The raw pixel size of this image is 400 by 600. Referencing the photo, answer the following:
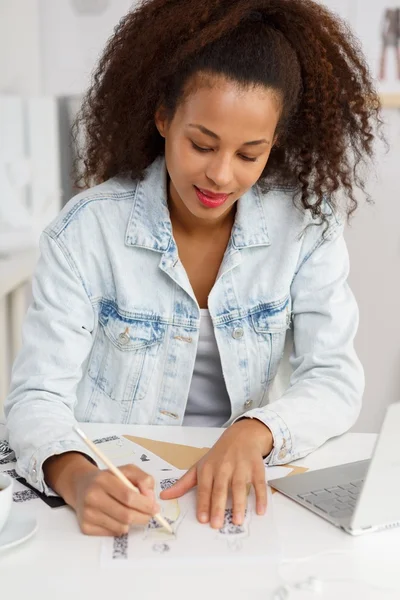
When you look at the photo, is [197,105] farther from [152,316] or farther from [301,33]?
[152,316]

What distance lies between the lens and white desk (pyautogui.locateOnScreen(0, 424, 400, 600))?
737 mm

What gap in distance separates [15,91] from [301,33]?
1713 mm

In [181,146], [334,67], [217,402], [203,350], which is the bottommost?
[217,402]

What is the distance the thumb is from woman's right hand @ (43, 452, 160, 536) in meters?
0.06

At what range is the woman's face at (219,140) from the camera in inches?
44.6

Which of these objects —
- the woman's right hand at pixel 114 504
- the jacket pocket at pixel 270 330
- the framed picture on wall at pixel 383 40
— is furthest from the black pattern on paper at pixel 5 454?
the framed picture on wall at pixel 383 40

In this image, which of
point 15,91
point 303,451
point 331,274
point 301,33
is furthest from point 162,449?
point 15,91

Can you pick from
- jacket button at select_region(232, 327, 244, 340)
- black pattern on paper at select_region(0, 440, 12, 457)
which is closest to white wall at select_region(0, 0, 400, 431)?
jacket button at select_region(232, 327, 244, 340)

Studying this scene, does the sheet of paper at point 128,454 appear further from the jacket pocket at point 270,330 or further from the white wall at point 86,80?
the white wall at point 86,80

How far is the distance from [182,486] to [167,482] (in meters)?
0.05

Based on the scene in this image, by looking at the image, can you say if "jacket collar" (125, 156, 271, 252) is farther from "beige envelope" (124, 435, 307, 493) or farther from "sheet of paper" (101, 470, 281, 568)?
"sheet of paper" (101, 470, 281, 568)

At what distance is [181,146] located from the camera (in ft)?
3.88

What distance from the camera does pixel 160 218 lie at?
132 cm

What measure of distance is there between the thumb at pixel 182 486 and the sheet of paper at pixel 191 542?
0.09 ft
